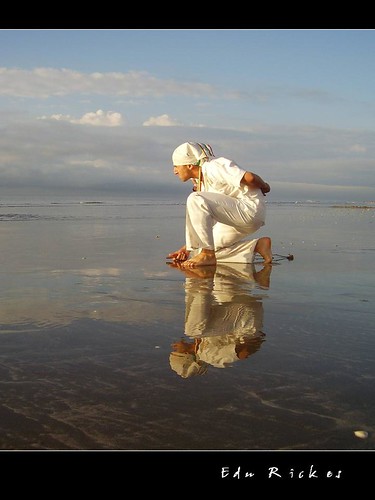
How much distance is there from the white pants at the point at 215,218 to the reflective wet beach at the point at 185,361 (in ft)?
3.06

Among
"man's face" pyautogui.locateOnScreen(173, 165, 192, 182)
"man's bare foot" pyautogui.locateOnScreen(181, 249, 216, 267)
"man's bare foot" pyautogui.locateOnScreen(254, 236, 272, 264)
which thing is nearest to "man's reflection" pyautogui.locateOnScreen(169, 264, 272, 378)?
"man's bare foot" pyautogui.locateOnScreen(181, 249, 216, 267)

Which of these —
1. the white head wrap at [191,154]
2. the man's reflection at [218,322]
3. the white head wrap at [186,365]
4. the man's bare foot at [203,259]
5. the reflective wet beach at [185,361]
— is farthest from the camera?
the white head wrap at [191,154]

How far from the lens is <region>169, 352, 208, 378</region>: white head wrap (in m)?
2.45

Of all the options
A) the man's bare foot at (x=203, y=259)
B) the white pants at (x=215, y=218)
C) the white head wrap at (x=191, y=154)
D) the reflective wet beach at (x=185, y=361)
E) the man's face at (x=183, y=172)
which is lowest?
the reflective wet beach at (x=185, y=361)

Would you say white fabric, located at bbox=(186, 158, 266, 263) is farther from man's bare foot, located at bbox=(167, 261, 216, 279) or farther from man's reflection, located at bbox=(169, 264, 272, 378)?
man's reflection, located at bbox=(169, 264, 272, 378)

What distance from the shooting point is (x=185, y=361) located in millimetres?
2617

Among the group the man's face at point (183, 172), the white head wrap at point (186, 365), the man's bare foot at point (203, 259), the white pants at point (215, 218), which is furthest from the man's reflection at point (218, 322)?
the man's face at point (183, 172)

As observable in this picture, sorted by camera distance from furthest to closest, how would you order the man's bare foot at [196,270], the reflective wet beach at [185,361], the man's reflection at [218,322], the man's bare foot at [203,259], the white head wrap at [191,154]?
the white head wrap at [191,154] → the man's bare foot at [203,259] → the man's bare foot at [196,270] → the man's reflection at [218,322] → the reflective wet beach at [185,361]

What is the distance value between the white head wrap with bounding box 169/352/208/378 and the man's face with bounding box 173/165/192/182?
439 centimetres

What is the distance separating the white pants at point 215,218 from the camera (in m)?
6.45

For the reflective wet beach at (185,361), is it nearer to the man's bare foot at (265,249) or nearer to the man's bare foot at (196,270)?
the man's bare foot at (196,270)

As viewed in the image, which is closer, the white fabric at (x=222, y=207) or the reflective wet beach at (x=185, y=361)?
the reflective wet beach at (x=185, y=361)

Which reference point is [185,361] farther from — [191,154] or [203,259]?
[191,154]
